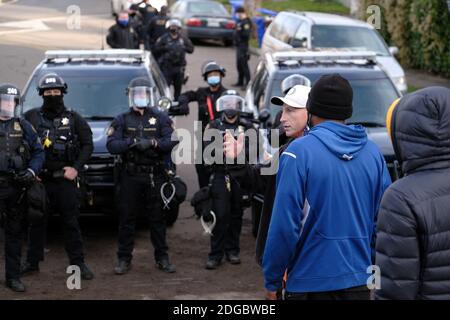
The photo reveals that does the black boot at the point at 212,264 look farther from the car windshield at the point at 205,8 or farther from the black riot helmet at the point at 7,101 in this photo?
the car windshield at the point at 205,8

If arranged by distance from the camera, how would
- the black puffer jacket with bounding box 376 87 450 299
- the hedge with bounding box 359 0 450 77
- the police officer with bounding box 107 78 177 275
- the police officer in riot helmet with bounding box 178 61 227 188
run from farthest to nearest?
the hedge with bounding box 359 0 450 77
the police officer in riot helmet with bounding box 178 61 227 188
the police officer with bounding box 107 78 177 275
the black puffer jacket with bounding box 376 87 450 299

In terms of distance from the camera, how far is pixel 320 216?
4812mm

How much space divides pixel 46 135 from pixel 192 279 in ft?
6.68

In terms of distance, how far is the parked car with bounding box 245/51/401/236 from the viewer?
11.2 m

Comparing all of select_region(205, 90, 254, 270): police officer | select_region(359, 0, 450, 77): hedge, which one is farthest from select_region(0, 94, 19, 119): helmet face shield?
select_region(359, 0, 450, 77): hedge

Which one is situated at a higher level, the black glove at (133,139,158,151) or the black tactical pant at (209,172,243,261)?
the black glove at (133,139,158,151)

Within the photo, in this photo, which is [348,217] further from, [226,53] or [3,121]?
[226,53]

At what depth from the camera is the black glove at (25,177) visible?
28.4 ft

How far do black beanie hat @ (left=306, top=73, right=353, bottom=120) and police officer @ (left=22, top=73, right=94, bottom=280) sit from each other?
4.69 metres

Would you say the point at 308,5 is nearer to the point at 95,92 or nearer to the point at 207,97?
the point at 207,97

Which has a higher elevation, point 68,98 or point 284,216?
point 284,216

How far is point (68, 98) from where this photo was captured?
37.2ft

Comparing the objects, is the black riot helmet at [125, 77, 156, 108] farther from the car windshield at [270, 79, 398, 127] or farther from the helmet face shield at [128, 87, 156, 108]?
the car windshield at [270, 79, 398, 127]
